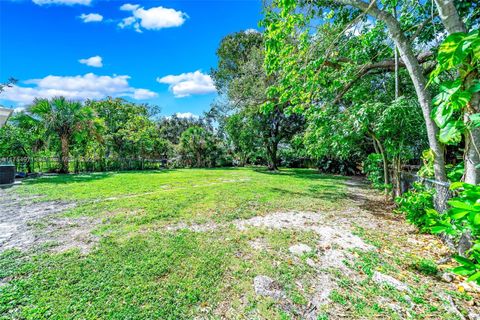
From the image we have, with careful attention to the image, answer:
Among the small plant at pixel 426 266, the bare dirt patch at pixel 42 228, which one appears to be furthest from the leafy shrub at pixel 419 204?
the bare dirt patch at pixel 42 228

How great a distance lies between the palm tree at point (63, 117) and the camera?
1123 centimetres

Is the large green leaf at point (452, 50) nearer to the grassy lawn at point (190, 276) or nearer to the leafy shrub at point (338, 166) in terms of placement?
the grassy lawn at point (190, 276)

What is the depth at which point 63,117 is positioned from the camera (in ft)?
37.7

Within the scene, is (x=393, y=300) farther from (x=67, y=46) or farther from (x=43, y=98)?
(x=43, y=98)

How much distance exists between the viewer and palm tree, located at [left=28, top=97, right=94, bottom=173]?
11227 millimetres

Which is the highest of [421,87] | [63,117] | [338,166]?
[63,117]

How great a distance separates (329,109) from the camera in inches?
204

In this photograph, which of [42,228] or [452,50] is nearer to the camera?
[452,50]

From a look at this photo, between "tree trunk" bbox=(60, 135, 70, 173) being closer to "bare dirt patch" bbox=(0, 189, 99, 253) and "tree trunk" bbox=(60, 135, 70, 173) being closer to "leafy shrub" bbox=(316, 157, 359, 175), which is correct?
"bare dirt patch" bbox=(0, 189, 99, 253)

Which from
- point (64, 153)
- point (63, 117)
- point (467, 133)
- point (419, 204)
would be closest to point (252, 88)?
point (63, 117)

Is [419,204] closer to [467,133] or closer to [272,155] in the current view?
[467,133]

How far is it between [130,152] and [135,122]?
2517mm

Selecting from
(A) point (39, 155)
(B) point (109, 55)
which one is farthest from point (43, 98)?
(B) point (109, 55)

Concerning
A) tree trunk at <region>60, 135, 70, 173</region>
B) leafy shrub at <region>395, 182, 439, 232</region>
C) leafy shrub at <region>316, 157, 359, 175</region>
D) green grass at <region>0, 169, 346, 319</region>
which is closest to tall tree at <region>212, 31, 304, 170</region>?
leafy shrub at <region>316, 157, 359, 175</region>
